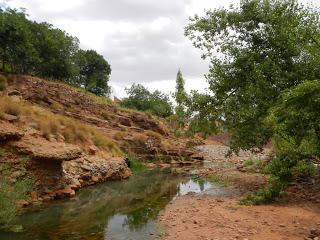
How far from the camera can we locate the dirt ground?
13.1 meters

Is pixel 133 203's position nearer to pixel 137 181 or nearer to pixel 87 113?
pixel 137 181

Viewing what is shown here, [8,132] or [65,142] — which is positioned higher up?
[8,132]

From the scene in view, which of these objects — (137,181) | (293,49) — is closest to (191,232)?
(293,49)

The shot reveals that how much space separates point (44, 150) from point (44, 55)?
44468mm

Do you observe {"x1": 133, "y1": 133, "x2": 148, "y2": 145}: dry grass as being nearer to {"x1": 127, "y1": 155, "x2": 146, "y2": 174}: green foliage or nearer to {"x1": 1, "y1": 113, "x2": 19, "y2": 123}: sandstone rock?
{"x1": 127, "y1": 155, "x2": 146, "y2": 174}: green foliage

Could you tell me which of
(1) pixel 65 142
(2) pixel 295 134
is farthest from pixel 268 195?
(1) pixel 65 142

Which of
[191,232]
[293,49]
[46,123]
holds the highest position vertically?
[293,49]

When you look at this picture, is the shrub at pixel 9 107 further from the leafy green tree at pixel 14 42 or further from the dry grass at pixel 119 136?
the leafy green tree at pixel 14 42

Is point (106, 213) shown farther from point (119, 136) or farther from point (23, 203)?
point (119, 136)

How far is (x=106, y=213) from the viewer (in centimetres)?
1794

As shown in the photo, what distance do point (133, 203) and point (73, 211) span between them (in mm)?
3493

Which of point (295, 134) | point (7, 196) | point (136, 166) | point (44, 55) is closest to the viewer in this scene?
point (7, 196)

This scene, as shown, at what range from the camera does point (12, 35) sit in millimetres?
49156

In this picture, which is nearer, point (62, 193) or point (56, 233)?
point (56, 233)
